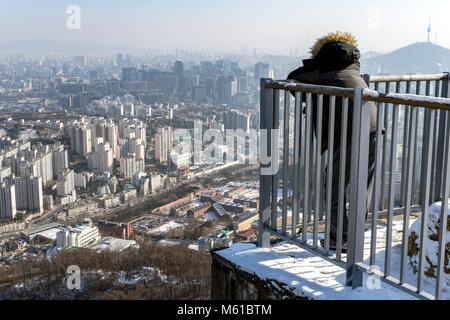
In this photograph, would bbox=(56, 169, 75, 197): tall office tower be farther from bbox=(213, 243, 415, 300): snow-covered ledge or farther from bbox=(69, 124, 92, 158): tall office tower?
bbox=(213, 243, 415, 300): snow-covered ledge

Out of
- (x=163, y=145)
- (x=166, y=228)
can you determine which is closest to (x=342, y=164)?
(x=166, y=228)

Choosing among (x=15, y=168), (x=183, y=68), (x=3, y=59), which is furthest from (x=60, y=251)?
(x=3, y=59)

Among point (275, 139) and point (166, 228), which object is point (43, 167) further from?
point (275, 139)

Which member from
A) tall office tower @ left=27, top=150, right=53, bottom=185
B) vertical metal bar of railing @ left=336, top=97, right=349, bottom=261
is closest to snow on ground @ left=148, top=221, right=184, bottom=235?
tall office tower @ left=27, top=150, right=53, bottom=185

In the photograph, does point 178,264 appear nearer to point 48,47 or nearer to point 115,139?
point 115,139

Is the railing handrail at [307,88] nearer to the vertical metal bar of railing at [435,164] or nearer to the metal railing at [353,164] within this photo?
the metal railing at [353,164]

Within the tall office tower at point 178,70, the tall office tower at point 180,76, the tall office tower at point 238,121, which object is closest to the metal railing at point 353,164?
the tall office tower at point 238,121
